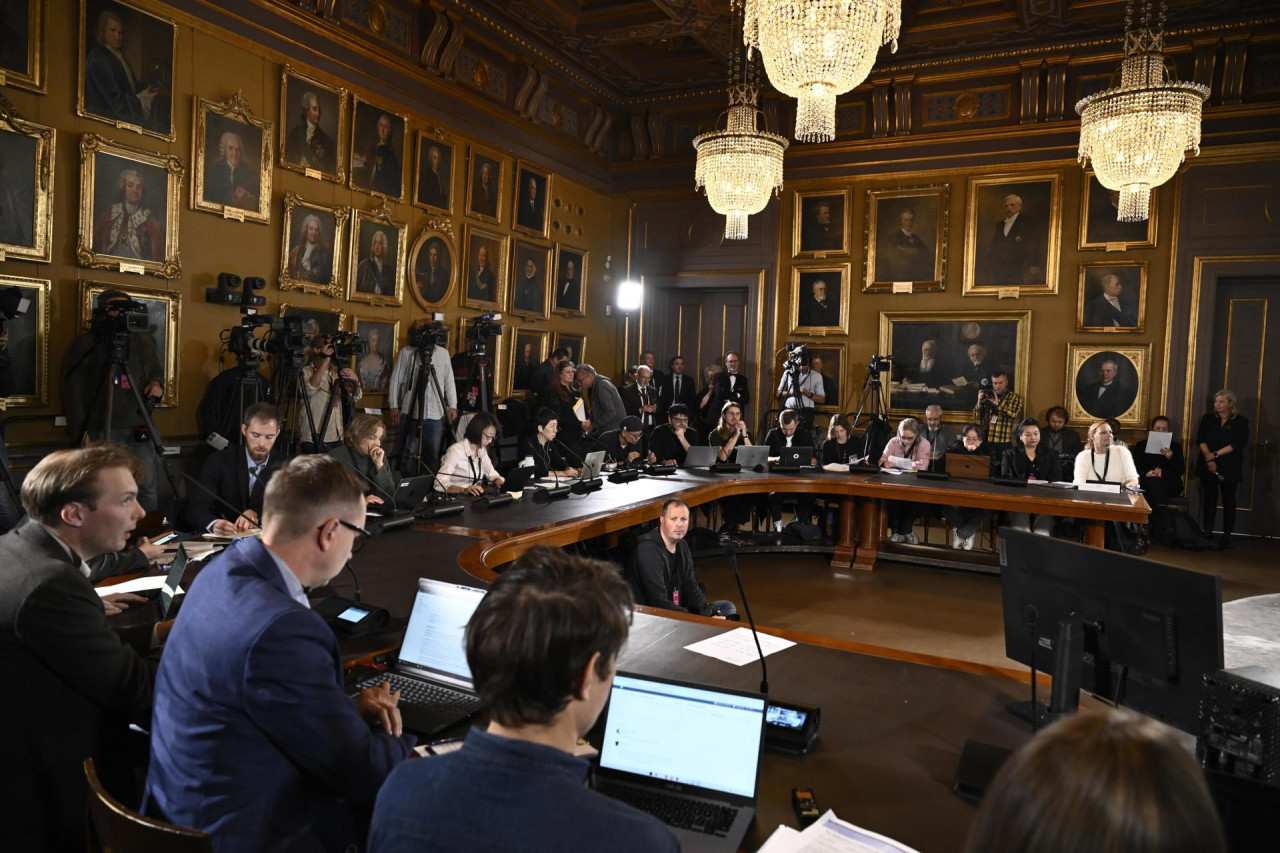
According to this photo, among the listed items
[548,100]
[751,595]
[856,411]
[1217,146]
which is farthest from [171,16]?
[1217,146]

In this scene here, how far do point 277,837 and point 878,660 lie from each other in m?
1.70

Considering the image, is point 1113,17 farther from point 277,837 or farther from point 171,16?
point 277,837

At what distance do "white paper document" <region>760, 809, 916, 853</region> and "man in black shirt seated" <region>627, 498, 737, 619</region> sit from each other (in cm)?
233

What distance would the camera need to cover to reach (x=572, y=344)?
10617 millimetres

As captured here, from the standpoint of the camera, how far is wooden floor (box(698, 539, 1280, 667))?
17.3 ft

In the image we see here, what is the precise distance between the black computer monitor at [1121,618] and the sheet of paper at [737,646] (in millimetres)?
746

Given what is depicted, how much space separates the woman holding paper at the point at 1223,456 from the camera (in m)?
8.29

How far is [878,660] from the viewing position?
2598 millimetres

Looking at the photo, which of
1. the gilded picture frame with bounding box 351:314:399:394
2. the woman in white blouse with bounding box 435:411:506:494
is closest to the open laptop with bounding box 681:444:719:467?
the woman in white blouse with bounding box 435:411:506:494

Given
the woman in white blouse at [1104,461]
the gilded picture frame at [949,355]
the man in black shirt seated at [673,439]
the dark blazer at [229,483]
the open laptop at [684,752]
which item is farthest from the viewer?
the gilded picture frame at [949,355]

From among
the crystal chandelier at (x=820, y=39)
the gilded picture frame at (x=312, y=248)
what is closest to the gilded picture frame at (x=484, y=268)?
the gilded picture frame at (x=312, y=248)

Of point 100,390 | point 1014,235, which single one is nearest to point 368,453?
point 100,390

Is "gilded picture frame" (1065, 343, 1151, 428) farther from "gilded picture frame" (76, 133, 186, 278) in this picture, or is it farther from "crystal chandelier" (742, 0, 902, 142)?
"gilded picture frame" (76, 133, 186, 278)

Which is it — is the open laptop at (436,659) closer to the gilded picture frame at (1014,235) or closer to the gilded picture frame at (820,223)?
the gilded picture frame at (1014,235)
